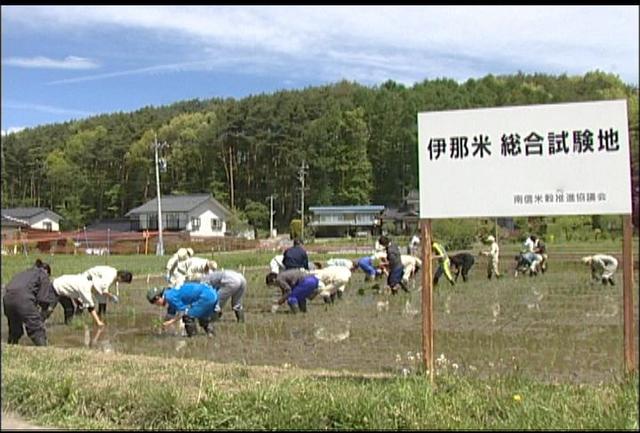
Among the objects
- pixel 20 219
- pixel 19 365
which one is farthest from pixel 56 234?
pixel 19 365

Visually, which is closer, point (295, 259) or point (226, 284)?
point (226, 284)

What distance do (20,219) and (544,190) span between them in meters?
6.65

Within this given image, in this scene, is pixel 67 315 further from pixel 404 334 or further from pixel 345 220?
pixel 345 220

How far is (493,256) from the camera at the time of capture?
17.9 metres

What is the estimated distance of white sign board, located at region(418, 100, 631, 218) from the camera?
5.22 m

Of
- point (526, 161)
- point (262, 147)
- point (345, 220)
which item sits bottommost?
point (345, 220)

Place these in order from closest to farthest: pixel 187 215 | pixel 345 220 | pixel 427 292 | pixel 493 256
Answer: pixel 427 292
pixel 493 256
pixel 345 220
pixel 187 215

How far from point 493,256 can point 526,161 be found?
1283cm

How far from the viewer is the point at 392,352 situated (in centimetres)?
844

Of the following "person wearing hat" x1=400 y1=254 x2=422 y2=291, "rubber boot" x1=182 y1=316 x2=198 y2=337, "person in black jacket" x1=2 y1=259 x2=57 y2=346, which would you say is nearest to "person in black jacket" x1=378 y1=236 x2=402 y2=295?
"person wearing hat" x1=400 y1=254 x2=422 y2=291

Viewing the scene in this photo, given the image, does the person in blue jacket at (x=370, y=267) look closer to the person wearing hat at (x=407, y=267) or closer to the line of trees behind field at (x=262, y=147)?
the person wearing hat at (x=407, y=267)

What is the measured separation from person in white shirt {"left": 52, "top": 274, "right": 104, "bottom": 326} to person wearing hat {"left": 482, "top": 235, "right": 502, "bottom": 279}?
7494 millimetres

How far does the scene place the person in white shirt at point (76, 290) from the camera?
37.9ft

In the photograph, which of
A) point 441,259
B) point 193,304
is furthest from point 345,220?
point 193,304
